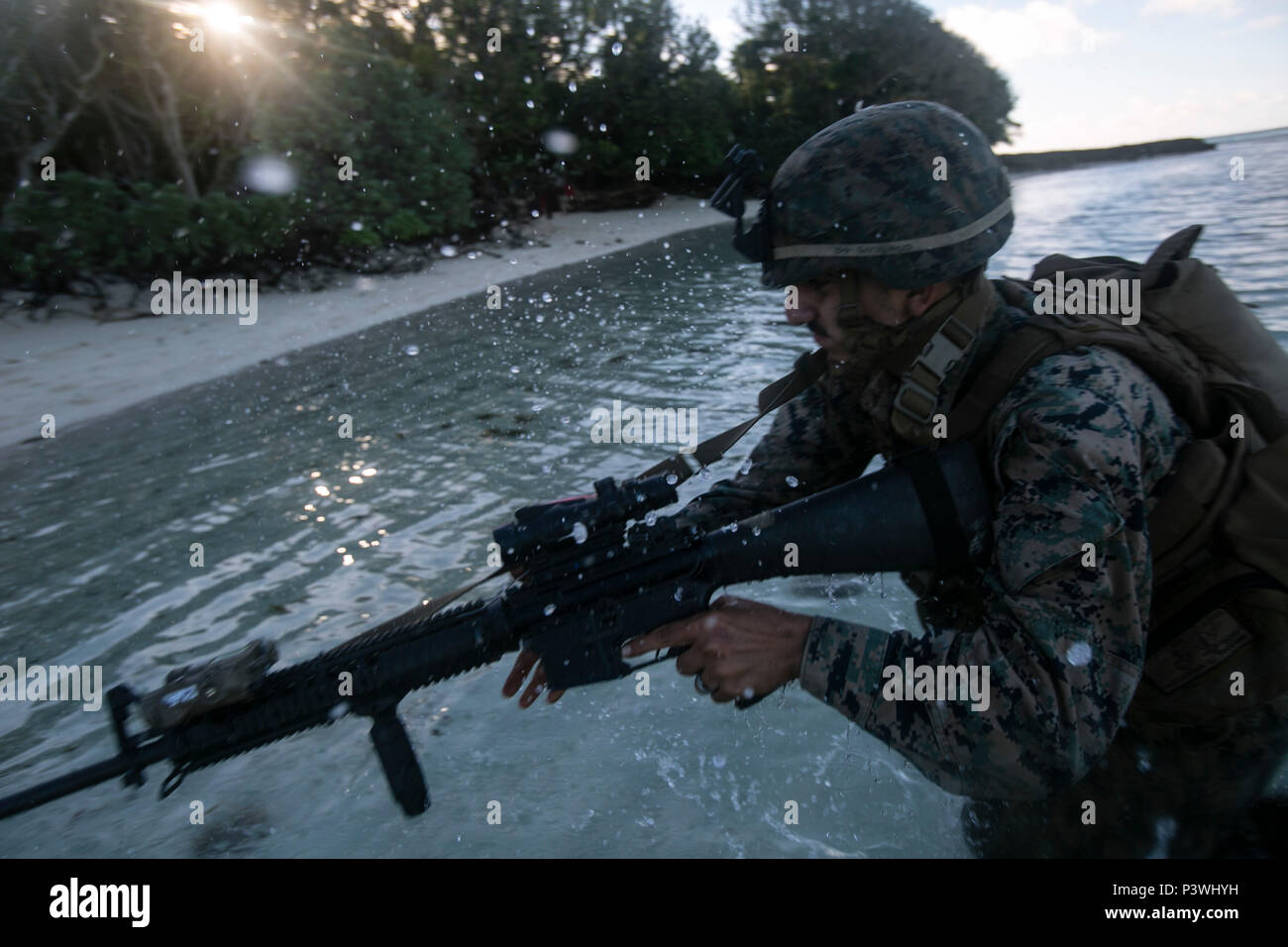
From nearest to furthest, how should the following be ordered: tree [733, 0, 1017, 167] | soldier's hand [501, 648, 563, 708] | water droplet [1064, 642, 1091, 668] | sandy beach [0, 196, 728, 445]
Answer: water droplet [1064, 642, 1091, 668] → soldier's hand [501, 648, 563, 708] → sandy beach [0, 196, 728, 445] → tree [733, 0, 1017, 167]

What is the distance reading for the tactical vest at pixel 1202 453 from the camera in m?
2.24

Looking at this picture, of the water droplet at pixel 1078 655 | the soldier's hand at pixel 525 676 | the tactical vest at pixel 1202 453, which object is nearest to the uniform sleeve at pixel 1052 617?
the water droplet at pixel 1078 655

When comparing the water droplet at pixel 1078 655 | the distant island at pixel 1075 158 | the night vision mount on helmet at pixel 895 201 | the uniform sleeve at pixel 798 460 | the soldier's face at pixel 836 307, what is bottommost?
the water droplet at pixel 1078 655

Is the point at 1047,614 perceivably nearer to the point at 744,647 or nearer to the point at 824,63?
the point at 744,647

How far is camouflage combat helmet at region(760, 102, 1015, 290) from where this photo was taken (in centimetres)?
240

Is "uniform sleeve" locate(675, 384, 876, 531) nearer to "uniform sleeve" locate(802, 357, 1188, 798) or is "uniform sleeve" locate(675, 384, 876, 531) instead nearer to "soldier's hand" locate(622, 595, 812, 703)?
"soldier's hand" locate(622, 595, 812, 703)

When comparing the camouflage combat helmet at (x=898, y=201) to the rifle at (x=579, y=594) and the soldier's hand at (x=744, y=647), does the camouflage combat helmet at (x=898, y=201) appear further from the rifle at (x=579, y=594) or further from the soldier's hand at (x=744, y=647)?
the soldier's hand at (x=744, y=647)

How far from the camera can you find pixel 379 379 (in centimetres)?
1065

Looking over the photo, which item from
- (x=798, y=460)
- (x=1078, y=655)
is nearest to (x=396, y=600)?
(x=798, y=460)

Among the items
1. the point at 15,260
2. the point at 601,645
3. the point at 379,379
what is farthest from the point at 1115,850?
the point at 15,260

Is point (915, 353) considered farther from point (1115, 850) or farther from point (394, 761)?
point (394, 761)

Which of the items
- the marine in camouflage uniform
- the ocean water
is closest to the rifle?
the marine in camouflage uniform

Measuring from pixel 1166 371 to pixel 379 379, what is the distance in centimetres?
955

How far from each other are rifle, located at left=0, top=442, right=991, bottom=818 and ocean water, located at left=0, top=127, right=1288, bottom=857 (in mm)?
988
